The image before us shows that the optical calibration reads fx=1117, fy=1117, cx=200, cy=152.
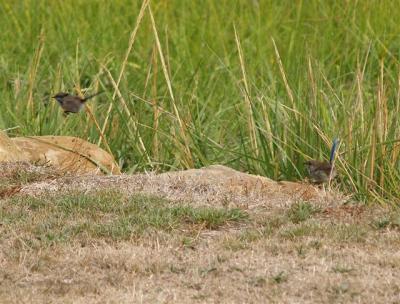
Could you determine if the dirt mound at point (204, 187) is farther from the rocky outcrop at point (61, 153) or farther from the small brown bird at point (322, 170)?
the rocky outcrop at point (61, 153)

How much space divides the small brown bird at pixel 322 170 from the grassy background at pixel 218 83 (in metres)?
A: 0.14

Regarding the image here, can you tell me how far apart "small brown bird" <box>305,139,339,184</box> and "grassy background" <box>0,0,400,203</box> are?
0.14 m

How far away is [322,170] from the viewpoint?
7.83 meters

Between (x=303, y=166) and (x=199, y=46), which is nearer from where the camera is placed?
(x=303, y=166)

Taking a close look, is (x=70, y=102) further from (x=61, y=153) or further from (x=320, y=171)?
(x=320, y=171)

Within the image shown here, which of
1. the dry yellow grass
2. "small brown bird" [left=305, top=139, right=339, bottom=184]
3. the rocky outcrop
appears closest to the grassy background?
"small brown bird" [left=305, top=139, right=339, bottom=184]

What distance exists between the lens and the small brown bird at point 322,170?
25.3 ft

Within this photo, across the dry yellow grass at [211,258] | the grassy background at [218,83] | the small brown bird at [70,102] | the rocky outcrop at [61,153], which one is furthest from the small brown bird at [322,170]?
the small brown bird at [70,102]

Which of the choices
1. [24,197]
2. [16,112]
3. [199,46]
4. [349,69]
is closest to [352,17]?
[349,69]

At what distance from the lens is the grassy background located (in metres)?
8.57

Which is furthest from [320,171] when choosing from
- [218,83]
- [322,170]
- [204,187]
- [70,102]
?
[218,83]

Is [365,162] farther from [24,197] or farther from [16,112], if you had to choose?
[16,112]

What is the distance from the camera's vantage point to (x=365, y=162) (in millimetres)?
7910

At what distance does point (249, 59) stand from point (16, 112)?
261 cm
